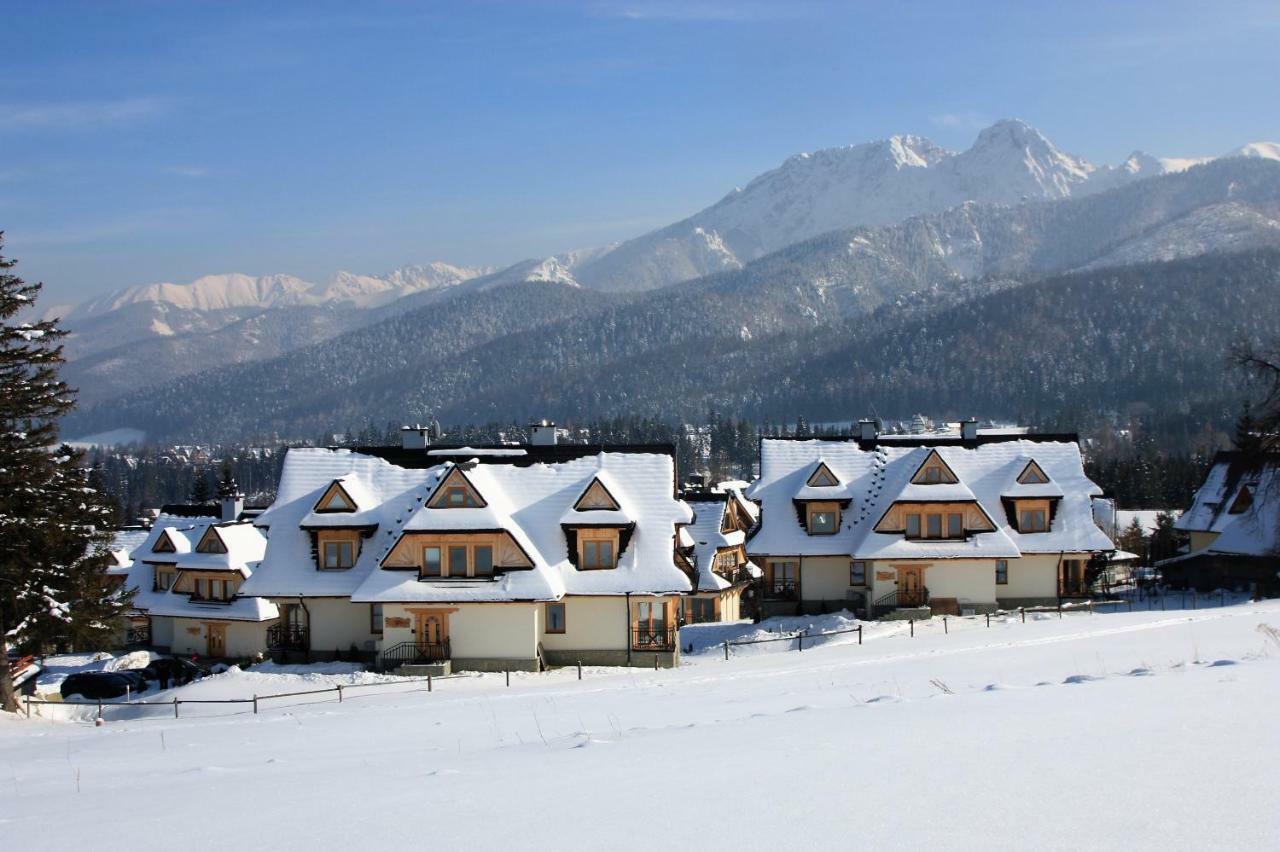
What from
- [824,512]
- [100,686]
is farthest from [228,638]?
[824,512]

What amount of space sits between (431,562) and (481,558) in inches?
64.2

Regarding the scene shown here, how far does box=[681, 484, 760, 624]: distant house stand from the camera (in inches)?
1892

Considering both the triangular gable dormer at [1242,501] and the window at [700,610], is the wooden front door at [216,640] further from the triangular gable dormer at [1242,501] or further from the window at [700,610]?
the triangular gable dormer at [1242,501]

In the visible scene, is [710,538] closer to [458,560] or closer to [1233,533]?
[458,560]

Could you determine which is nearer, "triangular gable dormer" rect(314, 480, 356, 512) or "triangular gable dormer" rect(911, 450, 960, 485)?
"triangular gable dormer" rect(314, 480, 356, 512)

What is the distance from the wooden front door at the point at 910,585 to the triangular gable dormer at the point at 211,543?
96.1 ft

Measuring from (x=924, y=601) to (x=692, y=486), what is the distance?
3159 cm

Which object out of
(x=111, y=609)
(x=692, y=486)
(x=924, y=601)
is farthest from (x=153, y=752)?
(x=692, y=486)

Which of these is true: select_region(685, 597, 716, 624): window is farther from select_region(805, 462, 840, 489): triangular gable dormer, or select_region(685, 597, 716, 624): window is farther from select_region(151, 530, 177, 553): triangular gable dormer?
select_region(151, 530, 177, 553): triangular gable dormer

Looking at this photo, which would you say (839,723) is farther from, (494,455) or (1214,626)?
(494,455)

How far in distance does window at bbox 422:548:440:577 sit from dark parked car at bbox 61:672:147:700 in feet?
45.7

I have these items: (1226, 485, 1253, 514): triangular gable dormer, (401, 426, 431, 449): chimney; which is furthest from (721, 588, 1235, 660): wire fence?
(401, 426, 431, 449): chimney

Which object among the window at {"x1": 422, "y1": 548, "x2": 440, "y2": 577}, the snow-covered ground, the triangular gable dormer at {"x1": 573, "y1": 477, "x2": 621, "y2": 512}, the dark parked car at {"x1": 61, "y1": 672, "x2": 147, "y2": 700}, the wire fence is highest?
the triangular gable dormer at {"x1": 573, "y1": 477, "x2": 621, "y2": 512}

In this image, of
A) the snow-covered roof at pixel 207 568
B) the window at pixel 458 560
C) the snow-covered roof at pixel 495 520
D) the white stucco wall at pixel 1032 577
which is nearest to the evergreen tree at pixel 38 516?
the snow-covered roof at pixel 495 520
